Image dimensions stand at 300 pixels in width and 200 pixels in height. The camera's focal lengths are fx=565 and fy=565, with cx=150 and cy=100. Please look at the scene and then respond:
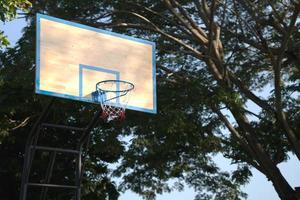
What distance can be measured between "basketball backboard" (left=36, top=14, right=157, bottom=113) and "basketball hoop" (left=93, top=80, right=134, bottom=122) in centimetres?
14

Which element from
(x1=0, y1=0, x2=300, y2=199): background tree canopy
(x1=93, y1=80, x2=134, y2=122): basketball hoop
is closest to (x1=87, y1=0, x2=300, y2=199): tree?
(x1=0, y1=0, x2=300, y2=199): background tree canopy

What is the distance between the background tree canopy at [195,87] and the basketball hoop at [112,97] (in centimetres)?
296

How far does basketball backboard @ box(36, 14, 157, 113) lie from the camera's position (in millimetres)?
10383

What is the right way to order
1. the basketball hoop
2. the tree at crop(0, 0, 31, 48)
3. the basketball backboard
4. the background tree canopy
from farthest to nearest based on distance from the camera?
the background tree canopy, the basketball hoop, the basketball backboard, the tree at crop(0, 0, 31, 48)

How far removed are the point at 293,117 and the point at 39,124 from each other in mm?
7493

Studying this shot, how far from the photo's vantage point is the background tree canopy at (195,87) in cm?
1439

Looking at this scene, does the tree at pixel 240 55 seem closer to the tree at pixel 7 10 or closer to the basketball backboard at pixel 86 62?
the basketball backboard at pixel 86 62

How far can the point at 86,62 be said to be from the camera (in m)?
11.1

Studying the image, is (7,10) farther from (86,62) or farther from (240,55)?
(240,55)

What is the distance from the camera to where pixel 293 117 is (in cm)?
1591

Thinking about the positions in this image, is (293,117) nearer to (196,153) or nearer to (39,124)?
(196,153)

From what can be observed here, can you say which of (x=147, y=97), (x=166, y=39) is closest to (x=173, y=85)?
(x=166, y=39)

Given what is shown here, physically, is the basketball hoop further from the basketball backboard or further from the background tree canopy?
the background tree canopy

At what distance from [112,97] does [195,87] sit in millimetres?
4114
